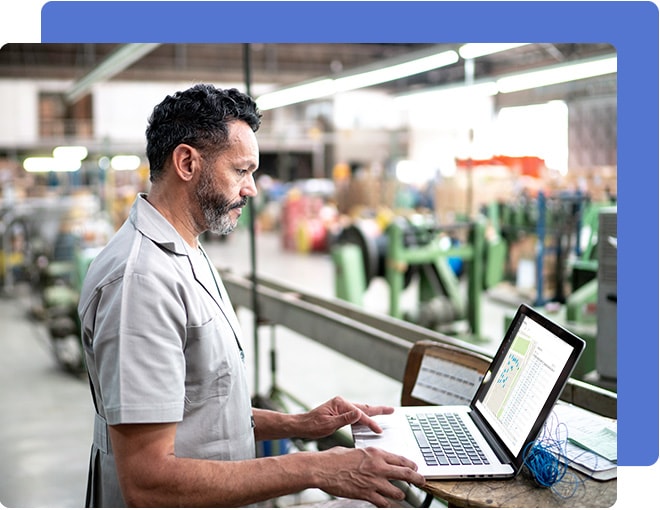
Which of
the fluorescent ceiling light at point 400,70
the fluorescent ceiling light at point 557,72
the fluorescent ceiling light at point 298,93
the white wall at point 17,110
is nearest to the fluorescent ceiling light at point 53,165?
the white wall at point 17,110

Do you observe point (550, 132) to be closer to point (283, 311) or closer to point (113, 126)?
point (113, 126)

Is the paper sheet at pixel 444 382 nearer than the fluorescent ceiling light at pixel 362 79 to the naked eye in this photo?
Yes

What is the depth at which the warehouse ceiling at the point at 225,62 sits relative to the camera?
18891mm

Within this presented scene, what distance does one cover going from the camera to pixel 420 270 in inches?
285

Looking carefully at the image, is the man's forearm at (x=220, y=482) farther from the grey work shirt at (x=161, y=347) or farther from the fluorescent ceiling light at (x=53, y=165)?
the fluorescent ceiling light at (x=53, y=165)

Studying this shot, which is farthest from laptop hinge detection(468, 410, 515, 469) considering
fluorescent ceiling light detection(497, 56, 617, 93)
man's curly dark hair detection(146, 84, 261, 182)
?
fluorescent ceiling light detection(497, 56, 617, 93)

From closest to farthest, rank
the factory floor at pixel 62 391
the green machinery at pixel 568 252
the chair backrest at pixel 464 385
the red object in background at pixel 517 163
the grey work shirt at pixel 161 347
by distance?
the grey work shirt at pixel 161 347, the chair backrest at pixel 464 385, the factory floor at pixel 62 391, the green machinery at pixel 568 252, the red object in background at pixel 517 163

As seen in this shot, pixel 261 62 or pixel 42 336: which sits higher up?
pixel 261 62

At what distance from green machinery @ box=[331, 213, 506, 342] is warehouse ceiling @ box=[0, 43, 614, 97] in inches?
471

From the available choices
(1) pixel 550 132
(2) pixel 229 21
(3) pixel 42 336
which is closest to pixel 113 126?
(1) pixel 550 132

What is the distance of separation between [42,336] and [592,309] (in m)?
5.58

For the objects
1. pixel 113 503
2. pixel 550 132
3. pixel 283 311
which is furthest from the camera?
pixel 550 132

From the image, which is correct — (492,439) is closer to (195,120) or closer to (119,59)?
(195,120)

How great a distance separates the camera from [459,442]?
173 centimetres
